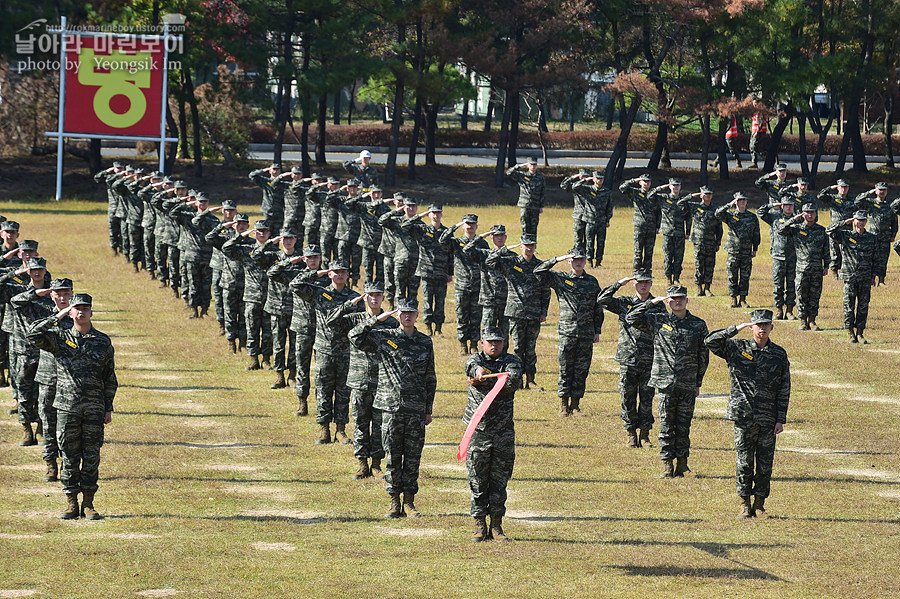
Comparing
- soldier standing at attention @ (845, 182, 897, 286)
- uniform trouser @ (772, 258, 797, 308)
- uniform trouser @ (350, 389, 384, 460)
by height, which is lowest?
uniform trouser @ (350, 389, 384, 460)

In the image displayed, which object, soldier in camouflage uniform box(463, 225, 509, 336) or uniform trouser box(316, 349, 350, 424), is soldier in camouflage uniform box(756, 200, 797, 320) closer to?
soldier in camouflage uniform box(463, 225, 509, 336)

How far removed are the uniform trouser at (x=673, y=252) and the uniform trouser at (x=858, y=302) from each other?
17.1ft

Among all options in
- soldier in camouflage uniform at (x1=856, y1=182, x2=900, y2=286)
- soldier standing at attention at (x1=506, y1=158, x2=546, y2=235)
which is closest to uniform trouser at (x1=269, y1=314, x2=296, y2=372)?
soldier standing at attention at (x1=506, y1=158, x2=546, y2=235)

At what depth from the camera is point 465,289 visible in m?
21.9

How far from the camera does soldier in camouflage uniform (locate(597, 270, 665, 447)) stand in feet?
53.0

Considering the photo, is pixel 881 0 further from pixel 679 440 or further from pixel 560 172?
pixel 679 440

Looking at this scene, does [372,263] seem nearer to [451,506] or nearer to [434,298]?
[434,298]

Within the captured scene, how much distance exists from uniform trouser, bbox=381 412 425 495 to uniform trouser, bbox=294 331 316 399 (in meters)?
4.70

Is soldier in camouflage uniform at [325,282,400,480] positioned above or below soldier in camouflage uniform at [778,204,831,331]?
below

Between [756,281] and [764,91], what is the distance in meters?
18.3

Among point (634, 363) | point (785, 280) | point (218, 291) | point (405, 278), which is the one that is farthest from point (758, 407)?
point (785, 280)

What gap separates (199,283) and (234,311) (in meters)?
3.28

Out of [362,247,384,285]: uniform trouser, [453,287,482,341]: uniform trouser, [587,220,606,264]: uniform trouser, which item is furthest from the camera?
[587,220,606,264]: uniform trouser

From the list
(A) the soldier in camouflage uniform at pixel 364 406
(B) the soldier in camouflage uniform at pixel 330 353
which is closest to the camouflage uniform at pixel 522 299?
(B) the soldier in camouflage uniform at pixel 330 353
